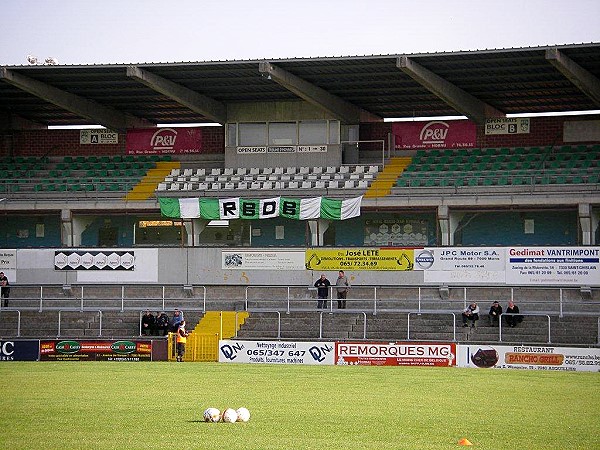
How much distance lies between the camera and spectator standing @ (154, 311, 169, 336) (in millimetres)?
37125

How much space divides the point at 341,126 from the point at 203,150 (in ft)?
23.3

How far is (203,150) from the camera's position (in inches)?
2024

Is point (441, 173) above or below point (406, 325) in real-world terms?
above

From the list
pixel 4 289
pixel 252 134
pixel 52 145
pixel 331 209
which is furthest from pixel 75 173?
pixel 331 209

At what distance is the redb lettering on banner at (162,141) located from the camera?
51750 mm

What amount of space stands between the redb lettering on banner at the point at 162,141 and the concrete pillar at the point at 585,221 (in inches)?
753

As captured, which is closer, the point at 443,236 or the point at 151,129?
the point at 443,236

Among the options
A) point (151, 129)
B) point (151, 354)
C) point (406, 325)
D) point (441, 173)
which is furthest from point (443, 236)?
point (151, 129)

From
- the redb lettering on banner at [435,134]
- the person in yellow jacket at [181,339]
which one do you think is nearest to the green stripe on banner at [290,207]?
the redb lettering on banner at [435,134]

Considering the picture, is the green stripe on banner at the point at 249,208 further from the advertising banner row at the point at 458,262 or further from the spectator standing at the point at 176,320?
the spectator standing at the point at 176,320

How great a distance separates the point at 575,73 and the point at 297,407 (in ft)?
77.5

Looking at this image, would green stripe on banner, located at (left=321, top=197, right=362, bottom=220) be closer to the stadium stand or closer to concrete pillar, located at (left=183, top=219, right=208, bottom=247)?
the stadium stand

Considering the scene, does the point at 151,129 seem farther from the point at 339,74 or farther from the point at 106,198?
the point at 339,74

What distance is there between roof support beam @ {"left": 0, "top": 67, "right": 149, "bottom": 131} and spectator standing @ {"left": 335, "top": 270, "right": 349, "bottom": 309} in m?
15.9
